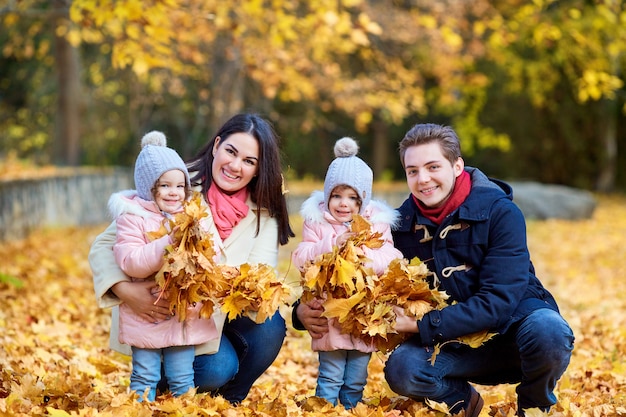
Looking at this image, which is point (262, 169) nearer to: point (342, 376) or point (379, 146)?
point (342, 376)

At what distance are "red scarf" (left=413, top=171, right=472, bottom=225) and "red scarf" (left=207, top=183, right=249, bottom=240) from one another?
89 cm

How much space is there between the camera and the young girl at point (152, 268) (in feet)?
11.9

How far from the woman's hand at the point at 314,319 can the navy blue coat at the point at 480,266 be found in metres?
0.45

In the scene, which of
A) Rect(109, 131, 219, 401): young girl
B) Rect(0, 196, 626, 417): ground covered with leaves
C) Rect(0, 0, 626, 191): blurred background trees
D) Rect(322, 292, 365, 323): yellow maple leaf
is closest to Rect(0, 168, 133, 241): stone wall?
Rect(0, 196, 626, 417): ground covered with leaves

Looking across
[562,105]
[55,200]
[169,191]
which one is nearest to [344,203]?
[169,191]

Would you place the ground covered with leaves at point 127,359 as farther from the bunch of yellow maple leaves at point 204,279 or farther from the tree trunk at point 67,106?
the tree trunk at point 67,106

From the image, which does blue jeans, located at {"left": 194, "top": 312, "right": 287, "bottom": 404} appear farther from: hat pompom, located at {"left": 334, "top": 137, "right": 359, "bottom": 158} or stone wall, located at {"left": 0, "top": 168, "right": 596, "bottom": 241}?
stone wall, located at {"left": 0, "top": 168, "right": 596, "bottom": 241}

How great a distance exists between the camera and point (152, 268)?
354 cm

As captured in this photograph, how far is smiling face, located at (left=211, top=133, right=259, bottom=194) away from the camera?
396cm

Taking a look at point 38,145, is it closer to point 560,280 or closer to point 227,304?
point 560,280

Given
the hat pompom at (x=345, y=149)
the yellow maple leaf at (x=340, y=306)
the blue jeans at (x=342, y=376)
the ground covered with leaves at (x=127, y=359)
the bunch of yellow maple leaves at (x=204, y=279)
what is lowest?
the ground covered with leaves at (x=127, y=359)

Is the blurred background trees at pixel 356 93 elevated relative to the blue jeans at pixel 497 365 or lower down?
elevated

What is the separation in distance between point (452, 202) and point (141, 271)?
1419 millimetres

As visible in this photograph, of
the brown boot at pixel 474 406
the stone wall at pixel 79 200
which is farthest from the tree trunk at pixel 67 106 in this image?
the brown boot at pixel 474 406
